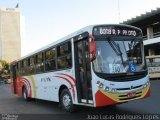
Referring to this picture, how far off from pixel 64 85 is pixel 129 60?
3.11 metres

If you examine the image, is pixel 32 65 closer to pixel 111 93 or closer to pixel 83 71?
pixel 83 71

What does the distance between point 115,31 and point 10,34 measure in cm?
13167

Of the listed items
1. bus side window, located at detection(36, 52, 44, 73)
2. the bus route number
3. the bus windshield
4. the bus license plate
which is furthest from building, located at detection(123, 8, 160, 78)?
the bus route number

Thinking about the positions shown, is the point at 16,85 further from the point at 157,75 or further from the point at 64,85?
the point at 157,75

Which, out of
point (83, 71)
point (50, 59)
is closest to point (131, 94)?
point (83, 71)

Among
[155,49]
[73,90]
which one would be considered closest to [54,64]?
[73,90]

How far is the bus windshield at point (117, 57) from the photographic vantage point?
9906 millimetres

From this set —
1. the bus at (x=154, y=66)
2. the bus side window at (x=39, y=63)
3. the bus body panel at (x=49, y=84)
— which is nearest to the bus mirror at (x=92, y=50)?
the bus body panel at (x=49, y=84)

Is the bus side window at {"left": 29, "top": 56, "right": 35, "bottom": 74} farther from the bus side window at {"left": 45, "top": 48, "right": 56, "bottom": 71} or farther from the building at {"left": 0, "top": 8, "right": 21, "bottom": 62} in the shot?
the building at {"left": 0, "top": 8, "right": 21, "bottom": 62}

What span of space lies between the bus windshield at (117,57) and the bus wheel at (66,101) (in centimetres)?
243

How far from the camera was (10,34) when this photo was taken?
138000mm

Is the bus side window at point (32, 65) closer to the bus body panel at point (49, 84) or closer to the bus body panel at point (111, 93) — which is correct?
the bus body panel at point (49, 84)

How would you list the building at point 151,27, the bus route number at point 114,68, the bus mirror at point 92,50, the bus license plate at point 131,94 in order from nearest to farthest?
the bus mirror at point 92,50
the bus route number at point 114,68
the bus license plate at point 131,94
the building at point 151,27

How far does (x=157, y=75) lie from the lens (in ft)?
103
